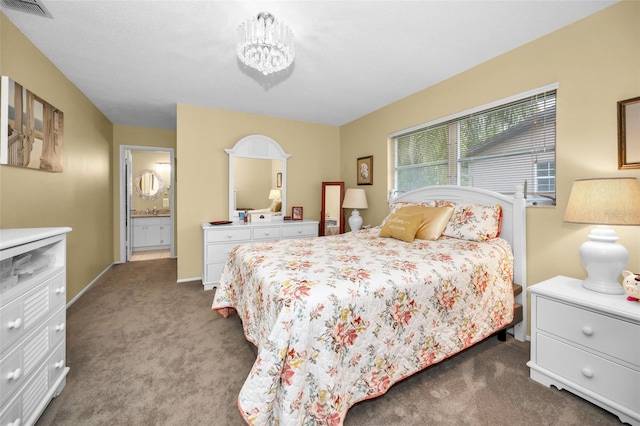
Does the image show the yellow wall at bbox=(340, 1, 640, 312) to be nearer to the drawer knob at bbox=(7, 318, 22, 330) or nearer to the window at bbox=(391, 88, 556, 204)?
the window at bbox=(391, 88, 556, 204)

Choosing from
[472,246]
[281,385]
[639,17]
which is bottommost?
[281,385]

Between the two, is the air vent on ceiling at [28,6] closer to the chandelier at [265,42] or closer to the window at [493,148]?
the chandelier at [265,42]

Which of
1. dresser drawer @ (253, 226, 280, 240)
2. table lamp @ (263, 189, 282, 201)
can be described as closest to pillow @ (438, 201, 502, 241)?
dresser drawer @ (253, 226, 280, 240)

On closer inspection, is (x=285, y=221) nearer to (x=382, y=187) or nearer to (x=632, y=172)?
(x=382, y=187)

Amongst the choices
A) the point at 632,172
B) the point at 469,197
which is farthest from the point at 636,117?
the point at 469,197

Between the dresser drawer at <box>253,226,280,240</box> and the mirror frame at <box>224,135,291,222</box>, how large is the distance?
0.39 m

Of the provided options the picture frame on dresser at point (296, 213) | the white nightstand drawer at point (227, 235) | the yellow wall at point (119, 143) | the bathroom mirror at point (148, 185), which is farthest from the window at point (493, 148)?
the bathroom mirror at point (148, 185)

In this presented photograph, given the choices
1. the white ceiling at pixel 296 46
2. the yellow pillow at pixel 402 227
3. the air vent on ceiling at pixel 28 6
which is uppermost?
the white ceiling at pixel 296 46

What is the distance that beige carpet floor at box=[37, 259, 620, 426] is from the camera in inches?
57.0

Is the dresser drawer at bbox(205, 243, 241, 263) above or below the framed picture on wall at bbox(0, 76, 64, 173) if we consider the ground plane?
below

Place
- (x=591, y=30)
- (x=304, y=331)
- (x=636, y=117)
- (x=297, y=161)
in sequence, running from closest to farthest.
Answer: (x=304, y=331), (x=636, y=117), (x=591, y=30), (x=297, y=161)

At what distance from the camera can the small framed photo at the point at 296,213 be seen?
4353 mm

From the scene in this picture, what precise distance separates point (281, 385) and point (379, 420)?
0.63 meters

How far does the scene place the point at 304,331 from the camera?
1183 millimetres
